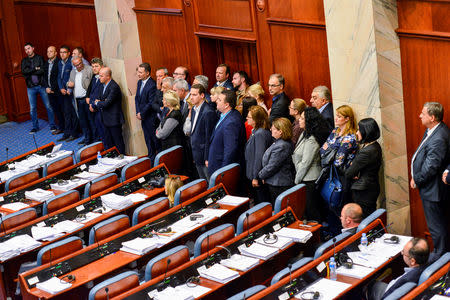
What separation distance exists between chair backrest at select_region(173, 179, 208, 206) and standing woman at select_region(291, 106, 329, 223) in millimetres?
972

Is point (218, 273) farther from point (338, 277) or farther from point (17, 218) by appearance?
point (17, 218)

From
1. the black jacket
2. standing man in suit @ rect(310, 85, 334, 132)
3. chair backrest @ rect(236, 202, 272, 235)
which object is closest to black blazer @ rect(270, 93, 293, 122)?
standing man in suit @ rect(310, 85, 334, 132)

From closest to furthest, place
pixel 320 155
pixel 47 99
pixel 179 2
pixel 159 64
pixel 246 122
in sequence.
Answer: pixel 320 155, pixel 246 122, pixel 179 2, pixel 159 64, pixel 47 99

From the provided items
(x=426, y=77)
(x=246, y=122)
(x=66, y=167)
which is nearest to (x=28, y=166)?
(x=66, y=167)

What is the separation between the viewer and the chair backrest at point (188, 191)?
744cm

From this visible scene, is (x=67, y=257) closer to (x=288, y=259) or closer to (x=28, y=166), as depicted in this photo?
(x=288, y=259)

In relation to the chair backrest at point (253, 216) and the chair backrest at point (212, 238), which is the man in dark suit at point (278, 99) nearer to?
the chair backrest at point (253, 216)

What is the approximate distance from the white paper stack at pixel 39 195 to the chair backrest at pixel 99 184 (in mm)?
477

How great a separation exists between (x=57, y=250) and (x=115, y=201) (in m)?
1.32

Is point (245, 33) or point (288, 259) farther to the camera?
point (245, 33)

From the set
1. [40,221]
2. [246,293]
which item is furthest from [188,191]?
[246,293]

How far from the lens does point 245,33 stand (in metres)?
9.28

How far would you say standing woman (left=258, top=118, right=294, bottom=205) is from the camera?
7551 mm

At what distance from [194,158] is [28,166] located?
2.28 meters
